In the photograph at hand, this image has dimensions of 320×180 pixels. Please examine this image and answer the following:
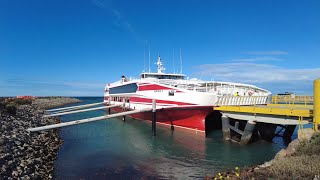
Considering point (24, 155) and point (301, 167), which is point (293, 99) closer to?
point (301, 167)

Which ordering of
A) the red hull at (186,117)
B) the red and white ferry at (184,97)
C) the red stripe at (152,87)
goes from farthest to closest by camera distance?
the red stripe at (152,87) → the red hull at (186,117) → the red and white ferry at (184,97)

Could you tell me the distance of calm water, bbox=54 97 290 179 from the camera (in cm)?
1372

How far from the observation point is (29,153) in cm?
1494

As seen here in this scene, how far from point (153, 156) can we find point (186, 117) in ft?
27.2

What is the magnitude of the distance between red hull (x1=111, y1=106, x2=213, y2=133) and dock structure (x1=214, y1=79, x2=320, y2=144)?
1330 millimetres

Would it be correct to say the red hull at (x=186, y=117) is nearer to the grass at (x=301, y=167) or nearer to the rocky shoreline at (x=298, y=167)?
the rocky shoreline at (x=298, y=167)

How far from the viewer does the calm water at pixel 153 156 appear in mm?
13719

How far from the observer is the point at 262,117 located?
61.2ft

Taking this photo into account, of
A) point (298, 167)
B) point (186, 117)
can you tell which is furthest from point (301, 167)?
point (186, 117)

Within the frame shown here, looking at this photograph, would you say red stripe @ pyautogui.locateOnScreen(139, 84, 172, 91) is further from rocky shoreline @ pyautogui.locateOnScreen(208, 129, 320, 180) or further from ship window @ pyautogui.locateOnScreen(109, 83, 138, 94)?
rocky shoreline @ pyautogui.locateOnScreen(208, 129, 320, 180)

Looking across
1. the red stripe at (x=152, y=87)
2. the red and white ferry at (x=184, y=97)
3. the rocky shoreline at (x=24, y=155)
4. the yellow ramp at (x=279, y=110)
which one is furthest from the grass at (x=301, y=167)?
the red stripe at (x=152, y=87)

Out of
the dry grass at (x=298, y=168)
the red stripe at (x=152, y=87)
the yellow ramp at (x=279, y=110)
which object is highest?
the red stripe at (x=152, y=87)

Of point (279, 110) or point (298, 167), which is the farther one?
point (279, 110)

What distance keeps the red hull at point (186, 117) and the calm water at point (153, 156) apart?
1.27m
